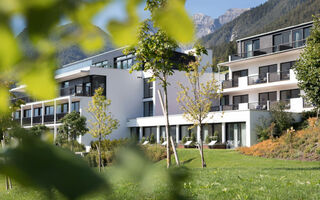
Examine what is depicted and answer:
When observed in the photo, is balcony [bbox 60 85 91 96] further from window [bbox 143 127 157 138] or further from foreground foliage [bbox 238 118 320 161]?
foreground foliage [bbox 238 118 320 161]

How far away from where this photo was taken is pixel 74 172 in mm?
491

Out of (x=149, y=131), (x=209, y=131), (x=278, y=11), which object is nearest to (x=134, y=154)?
(x=209, y=131)

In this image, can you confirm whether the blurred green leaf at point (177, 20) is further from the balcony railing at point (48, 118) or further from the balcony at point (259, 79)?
the balcony railing at point (48, 118)

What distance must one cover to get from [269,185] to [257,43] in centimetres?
2956

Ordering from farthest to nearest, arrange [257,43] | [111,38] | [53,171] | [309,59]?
[257,43]
[309,59]
[111,38]
[53,171]

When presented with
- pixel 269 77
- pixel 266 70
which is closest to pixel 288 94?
pixel 269 77

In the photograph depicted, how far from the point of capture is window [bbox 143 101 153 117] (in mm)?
34812

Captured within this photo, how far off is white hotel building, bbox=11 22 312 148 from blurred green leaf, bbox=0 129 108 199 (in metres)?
25.7

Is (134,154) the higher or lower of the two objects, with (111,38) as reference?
lower

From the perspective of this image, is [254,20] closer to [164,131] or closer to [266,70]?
[266,70]

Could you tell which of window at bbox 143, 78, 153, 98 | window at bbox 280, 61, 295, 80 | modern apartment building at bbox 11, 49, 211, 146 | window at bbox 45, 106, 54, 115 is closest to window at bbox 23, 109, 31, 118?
window at bbox 45, 106, 54, 115

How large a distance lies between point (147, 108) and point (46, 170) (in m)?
34.8

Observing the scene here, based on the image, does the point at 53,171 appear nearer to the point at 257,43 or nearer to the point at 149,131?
the point at 149,131

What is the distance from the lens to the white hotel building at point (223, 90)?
28781 mm
